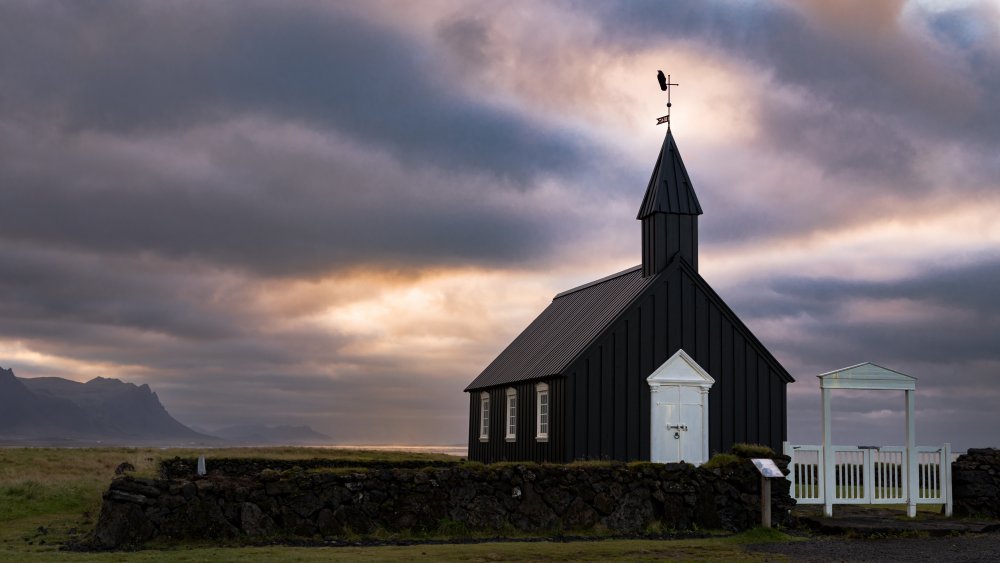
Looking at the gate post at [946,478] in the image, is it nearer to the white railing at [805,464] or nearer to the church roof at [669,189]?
the white railing at [805,464]

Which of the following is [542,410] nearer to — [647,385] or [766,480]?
[647,385]

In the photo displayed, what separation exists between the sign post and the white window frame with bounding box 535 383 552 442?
337 inches

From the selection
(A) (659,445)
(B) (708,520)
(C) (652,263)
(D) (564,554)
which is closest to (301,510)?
(D) (564,554)

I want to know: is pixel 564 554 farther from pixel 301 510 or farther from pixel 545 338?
pixel 545 338

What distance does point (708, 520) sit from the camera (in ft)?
70.4

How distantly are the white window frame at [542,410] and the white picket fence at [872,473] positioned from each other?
23.5 feet

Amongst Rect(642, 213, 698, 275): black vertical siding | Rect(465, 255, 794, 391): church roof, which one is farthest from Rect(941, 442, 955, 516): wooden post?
Rect(642, 213, 698, 275): black vertical siding

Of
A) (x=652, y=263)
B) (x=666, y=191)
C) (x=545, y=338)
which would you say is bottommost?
(x=545, y=338)

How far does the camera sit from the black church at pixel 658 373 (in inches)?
1115

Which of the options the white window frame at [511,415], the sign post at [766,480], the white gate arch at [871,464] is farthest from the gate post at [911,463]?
the white window frame at [511,415]

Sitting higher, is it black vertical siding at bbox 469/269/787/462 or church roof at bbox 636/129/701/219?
church roof at bbox 636/129/701/219

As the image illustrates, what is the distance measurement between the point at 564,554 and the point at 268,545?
5326mm

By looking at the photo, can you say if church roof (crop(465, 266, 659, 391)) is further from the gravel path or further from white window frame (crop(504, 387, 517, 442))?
the gravel path

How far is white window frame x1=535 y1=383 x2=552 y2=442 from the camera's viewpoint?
29.2 m
